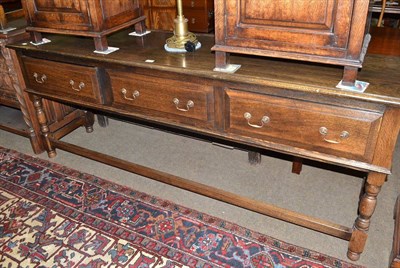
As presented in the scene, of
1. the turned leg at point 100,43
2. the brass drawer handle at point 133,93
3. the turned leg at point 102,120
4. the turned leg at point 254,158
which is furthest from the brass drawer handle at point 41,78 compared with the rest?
the turned leg at point 254,158

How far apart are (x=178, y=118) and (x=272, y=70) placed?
0.56 m

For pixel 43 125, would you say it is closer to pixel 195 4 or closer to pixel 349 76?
pixel 349 76

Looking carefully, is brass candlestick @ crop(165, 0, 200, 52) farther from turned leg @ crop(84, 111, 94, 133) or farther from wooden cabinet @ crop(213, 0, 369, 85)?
turned leg @ crop(84, 111, 94, 133)

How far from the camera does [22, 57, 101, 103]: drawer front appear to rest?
7.17 feet

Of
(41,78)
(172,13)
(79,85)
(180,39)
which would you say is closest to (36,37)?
(41,78)

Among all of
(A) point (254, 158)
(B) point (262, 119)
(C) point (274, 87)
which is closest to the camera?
(C) point (274, 87)

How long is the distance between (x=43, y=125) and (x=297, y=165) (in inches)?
76.1

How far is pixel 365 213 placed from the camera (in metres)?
1.81

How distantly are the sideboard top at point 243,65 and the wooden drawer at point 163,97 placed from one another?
9 cm

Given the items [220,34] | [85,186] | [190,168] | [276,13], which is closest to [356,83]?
[276,13]

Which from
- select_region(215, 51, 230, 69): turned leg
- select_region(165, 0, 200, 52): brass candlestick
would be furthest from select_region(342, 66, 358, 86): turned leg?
select_region(165, 0, 200, 52): brass candlestick

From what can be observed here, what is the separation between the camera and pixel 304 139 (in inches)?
67.2

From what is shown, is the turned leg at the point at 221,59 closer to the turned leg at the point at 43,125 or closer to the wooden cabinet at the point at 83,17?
the wooden cabinet at the point at 83,17

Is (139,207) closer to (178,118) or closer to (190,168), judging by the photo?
(190,168)
